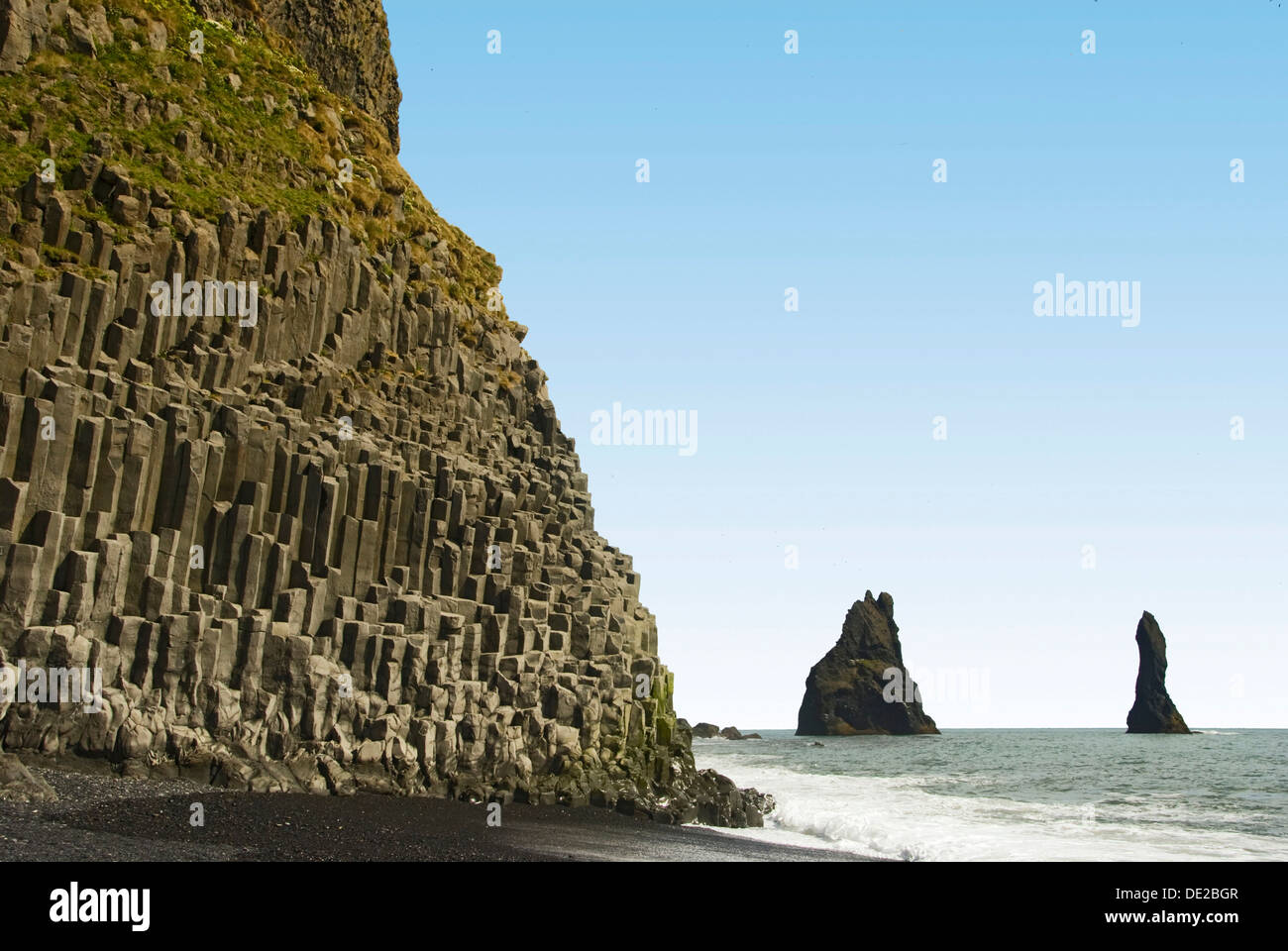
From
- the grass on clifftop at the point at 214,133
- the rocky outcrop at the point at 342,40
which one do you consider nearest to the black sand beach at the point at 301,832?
the grass on clifftop at the point at 214,133

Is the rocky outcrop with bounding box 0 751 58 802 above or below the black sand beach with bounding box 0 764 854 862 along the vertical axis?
above

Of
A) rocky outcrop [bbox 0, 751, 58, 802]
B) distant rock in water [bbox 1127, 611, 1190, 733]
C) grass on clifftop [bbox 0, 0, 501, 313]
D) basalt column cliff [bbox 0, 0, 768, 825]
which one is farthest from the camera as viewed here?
distant rock in water [bbox 1127, 611, 1190, 733]

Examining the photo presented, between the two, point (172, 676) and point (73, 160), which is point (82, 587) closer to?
point (172, 676)

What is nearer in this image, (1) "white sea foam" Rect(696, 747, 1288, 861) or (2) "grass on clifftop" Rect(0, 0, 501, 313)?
(1) "white sea foam" Rect(696, 747, 1288, 861)

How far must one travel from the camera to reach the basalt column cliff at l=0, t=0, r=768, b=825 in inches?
898

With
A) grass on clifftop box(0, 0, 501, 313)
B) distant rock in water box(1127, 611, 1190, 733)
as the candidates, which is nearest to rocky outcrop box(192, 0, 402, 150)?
grass on clifftop box(0, 0, 501, 313)

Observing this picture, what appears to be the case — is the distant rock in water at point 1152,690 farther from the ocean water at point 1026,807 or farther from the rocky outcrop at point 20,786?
the rocky outcrop at point 20,786

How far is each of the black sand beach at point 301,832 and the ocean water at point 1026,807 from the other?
4.74 metres

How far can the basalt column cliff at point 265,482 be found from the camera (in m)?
22.8

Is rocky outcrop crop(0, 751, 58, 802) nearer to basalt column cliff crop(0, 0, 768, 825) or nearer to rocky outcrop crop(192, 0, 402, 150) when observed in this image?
basalt column cliff crop(0, 0, 768, 825)

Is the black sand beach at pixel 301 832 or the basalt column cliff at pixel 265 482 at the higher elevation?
the basalt column cliff at pixel 265 482

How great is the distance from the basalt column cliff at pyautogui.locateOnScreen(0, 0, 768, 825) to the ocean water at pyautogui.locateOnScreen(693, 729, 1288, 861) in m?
4.20

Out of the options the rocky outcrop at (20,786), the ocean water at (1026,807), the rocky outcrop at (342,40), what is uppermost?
the rocky outcrop at (342,40)

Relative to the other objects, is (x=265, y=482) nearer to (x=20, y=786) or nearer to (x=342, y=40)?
(x=20, y=786)
